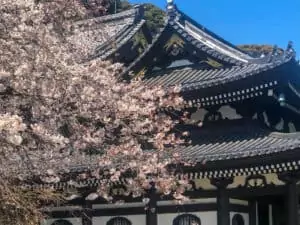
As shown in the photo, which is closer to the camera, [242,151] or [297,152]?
[297,152]

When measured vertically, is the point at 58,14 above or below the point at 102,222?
above

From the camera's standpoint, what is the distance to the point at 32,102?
349 inches

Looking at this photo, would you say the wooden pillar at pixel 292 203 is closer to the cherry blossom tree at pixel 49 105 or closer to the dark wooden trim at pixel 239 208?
the dark wooden trim at pixel 239 208

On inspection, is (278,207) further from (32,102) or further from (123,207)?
(32,102)

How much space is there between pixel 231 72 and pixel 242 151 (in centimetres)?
373

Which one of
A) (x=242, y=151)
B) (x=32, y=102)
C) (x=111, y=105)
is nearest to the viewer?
(x=32, y=102)

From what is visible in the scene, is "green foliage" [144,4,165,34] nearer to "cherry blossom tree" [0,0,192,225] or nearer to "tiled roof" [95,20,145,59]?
"tiled roof" [95,20,145,59]

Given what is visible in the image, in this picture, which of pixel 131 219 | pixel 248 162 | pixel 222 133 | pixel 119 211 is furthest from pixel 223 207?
pixel 119 211

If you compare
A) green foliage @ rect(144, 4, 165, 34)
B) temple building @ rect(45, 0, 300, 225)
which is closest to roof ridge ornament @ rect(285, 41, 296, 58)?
temple building @ rect(45, 0, 300, 225)

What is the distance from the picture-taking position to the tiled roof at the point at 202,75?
1482 cm

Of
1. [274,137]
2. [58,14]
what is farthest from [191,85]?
[58,14]

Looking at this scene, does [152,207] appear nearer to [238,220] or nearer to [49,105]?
[238,220]

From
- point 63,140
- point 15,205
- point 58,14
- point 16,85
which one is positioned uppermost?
point 58,14

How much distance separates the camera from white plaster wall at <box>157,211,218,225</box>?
14688mm
